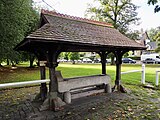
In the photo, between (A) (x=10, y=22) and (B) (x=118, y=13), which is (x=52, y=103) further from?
(B) (x=118, y=13)

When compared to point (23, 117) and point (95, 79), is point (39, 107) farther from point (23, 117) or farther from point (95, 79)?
point (95, 79)

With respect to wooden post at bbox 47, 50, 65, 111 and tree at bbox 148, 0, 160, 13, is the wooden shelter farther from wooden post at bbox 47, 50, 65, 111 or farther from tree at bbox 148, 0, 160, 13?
tree at bbox 148, 0, 160, 13

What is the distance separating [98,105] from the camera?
5.52m

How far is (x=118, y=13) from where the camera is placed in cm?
2858

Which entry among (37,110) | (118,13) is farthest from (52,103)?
(118,13)

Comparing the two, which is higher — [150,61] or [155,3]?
[155,3]

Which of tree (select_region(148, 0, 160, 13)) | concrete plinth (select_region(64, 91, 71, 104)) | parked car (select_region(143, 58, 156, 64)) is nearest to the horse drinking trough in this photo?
concrete plinth (select_region(64, 91, 71, 104))

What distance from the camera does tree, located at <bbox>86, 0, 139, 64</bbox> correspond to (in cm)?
2798

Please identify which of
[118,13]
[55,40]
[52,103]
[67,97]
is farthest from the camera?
[118,13]

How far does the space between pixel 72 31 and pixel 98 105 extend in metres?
2.97

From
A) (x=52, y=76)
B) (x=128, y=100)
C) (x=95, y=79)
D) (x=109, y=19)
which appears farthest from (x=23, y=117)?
(x=109, y=19)

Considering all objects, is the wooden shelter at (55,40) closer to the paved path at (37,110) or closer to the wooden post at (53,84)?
the wooden post at (53,84)

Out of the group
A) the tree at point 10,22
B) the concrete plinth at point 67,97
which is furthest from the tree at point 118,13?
the concrete plinth at point 67,97

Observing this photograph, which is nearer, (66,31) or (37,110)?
(37,110)
